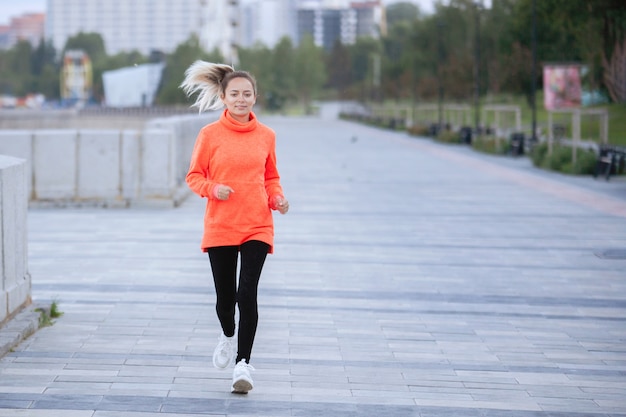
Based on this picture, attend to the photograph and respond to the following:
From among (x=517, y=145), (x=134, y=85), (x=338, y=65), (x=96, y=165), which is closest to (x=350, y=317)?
(x=96, y=165)

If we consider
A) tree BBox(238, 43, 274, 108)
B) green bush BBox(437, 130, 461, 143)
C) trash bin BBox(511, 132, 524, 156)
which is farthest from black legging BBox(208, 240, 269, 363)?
tree BBox(238, 43, 274, 108)

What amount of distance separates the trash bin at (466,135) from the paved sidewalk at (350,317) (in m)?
25.9

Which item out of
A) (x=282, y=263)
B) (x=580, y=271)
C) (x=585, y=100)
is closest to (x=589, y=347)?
(x=580, y=271)

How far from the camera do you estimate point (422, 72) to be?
273 feet

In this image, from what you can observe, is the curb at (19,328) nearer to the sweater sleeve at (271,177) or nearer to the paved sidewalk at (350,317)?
the paved sidewalk at (350,317)

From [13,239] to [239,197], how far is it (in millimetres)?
2427

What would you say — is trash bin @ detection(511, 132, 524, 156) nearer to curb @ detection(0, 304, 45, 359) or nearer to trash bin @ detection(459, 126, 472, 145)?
trash bin @ detection(459, 126, 472, 145)

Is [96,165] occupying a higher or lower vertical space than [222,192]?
Result: lower

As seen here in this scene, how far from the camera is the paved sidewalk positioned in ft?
19.5

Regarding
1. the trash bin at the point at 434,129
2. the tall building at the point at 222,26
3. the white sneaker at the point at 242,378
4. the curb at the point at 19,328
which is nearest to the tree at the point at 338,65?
the tall building at the point at 222,26

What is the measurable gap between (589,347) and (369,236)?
5966 mm

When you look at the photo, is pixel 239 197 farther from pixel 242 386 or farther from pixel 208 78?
pixel 242 386

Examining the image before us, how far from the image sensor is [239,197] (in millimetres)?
5848

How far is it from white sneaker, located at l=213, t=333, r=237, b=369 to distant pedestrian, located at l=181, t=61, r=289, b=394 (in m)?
0.22
